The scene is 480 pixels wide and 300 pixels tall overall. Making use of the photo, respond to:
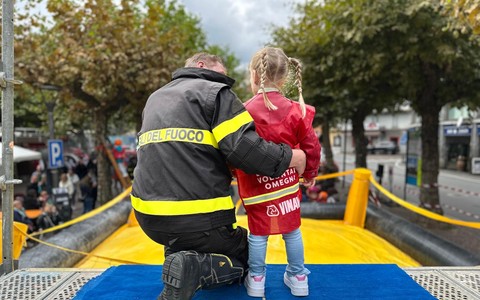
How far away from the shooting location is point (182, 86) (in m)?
2.12

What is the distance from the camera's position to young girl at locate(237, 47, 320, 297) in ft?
7.44

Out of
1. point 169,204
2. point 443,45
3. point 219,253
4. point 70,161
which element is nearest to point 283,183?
point 219,253

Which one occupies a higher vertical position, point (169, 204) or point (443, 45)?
point (443, 45)

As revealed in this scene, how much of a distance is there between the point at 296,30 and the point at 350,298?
1042 centimetres

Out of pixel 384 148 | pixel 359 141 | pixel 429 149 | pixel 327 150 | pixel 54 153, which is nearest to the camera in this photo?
pixel 54 153

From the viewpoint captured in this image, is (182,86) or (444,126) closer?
(182,86)

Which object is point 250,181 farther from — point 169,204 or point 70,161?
point 70,161

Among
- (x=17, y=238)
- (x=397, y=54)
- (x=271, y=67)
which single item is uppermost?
(x=397, y=54)

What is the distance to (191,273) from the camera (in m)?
1.98

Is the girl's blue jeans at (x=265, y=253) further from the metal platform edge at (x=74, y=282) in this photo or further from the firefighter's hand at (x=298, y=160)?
the metal platform edge at (x=74, y=282)

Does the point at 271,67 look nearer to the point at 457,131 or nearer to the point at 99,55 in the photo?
the point at 99,55

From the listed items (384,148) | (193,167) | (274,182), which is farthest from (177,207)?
(384,148)

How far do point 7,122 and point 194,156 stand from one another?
4.05 ft

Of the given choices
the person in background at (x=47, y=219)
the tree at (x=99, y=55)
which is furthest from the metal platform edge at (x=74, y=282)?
the tree at (x=99, y=55)
